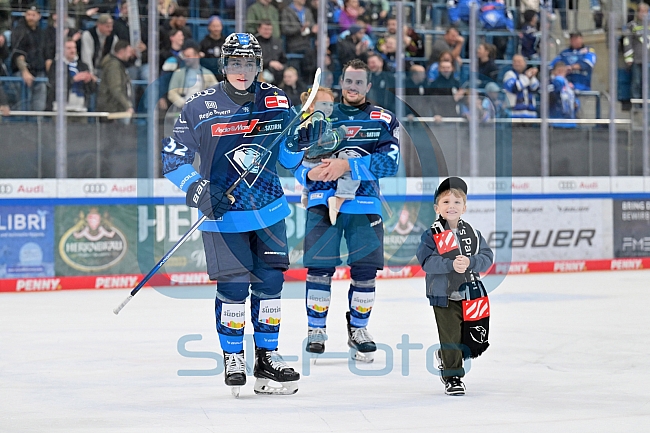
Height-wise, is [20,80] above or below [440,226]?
above

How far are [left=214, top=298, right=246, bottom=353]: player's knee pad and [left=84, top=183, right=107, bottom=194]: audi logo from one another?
606cm

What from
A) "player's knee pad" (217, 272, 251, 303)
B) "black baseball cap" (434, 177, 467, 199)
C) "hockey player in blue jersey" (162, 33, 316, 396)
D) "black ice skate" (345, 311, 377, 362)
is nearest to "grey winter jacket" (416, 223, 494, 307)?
"black baseball cap" (434, 177, 467, 199)

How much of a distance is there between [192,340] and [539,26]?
718 cm

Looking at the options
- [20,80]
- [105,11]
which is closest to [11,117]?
[20,80]

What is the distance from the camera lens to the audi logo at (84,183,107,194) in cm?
1043

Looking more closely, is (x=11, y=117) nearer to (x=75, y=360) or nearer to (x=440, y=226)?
(x=75, y=360)

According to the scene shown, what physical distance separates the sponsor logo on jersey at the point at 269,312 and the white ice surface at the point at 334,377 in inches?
13.3

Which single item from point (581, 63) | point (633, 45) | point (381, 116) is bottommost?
point (381, 116)

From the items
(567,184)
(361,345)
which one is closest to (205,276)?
(567,184)

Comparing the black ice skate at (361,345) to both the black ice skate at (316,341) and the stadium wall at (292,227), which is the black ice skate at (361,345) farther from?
the stadium wall at (292,227)

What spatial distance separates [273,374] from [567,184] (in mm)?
8332

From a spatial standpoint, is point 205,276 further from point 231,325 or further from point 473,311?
point 473,311

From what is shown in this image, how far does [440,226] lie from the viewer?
4.75 m

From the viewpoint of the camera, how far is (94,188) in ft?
34.3
